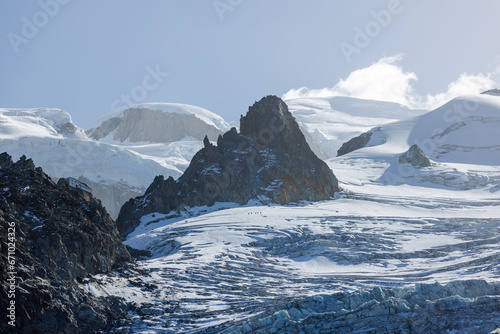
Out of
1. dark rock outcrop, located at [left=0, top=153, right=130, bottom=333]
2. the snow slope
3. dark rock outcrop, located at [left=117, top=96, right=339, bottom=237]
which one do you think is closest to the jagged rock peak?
dark rock outcrop, located at [left=117, top=96, right=339, bottom=237]

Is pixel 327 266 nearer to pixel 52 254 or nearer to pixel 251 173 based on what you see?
pixel 52 254

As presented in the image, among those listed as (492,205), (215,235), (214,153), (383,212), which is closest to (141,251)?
(215,235)

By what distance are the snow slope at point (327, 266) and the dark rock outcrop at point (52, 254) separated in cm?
346

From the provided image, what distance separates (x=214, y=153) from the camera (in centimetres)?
16512

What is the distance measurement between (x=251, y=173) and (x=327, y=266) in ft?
179

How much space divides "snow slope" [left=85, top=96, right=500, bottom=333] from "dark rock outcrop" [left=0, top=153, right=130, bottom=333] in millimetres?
3459

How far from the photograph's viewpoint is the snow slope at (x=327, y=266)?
220 feet

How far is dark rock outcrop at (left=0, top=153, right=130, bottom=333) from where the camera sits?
63844 millimetres

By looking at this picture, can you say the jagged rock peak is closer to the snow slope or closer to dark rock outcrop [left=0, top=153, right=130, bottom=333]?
the snow slope

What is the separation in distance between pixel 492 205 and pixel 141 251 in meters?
94.7

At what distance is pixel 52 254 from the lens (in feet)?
245

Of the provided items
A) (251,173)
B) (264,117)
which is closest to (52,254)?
(251,173)

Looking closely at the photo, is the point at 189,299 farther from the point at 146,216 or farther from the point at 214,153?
the point at 214,153

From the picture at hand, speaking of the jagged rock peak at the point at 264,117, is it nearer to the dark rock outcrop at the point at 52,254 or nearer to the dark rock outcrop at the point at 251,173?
the dark rock outcrop at the point at 251,173
